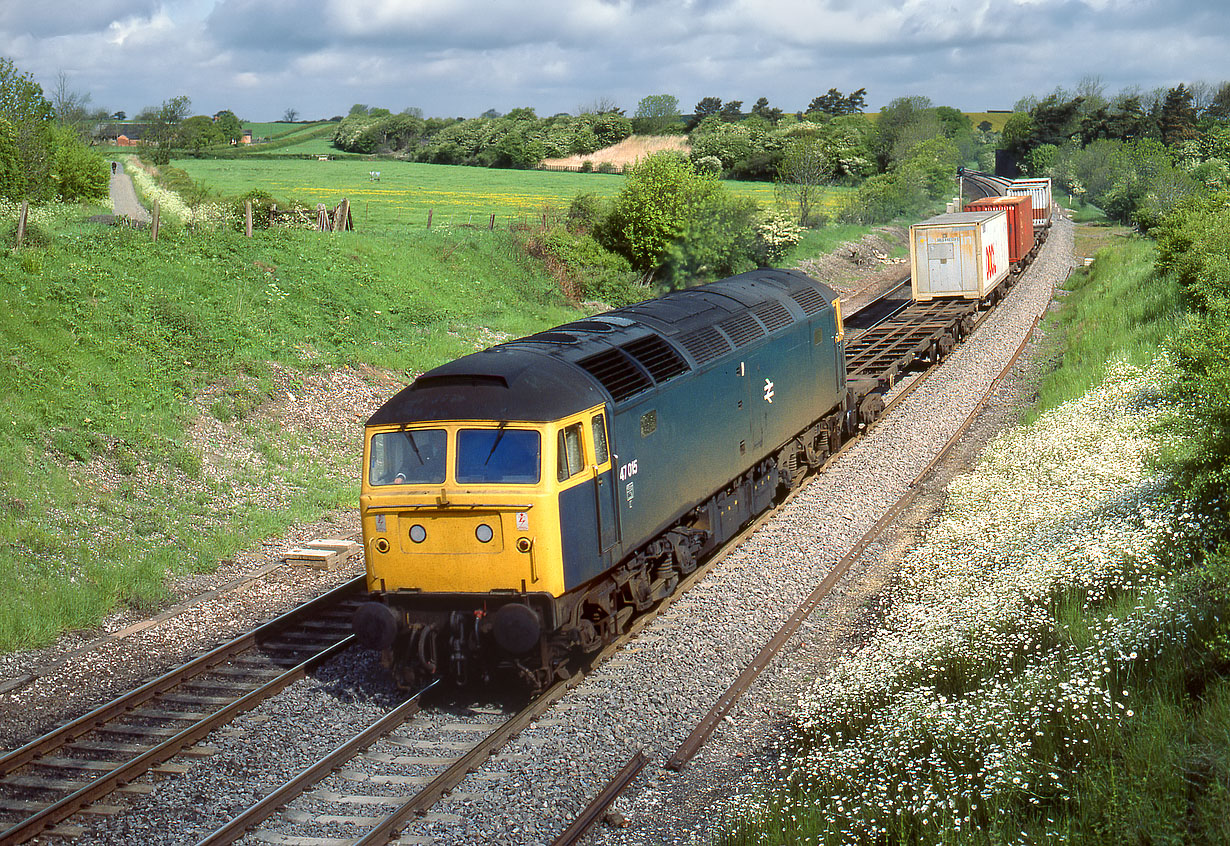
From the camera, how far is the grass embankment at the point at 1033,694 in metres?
6.93

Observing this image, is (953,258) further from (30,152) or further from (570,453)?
(30,152)

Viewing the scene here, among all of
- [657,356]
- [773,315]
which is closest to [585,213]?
[773,315]

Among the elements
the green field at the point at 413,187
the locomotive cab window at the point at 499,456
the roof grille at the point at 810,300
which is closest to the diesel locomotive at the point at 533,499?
the locomotive cab window at the point at 499,456

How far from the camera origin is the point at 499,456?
10289 millimetres

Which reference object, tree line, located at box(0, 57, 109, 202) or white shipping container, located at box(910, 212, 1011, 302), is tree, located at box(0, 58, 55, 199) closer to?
tree line, located at box(0, 57, 109, 202)

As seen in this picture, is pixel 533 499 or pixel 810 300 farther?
pixel 810 300

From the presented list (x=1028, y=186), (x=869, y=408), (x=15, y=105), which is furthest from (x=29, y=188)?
(x=1028, y=186)

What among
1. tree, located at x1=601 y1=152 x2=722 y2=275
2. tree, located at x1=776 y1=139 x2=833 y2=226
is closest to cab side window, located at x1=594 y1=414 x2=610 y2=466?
tree, located at x1=601 y1=152 x2=722 y2=275

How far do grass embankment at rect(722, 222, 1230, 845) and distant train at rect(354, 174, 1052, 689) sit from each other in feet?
8.33

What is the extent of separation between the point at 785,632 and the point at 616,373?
3564mm

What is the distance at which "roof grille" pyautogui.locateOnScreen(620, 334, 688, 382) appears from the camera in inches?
489

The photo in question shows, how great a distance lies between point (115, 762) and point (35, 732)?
124 centimetres

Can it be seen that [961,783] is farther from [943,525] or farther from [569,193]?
[569,193]

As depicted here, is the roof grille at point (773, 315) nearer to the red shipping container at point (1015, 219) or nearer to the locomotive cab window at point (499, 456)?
the locomotive cab window at point (499, 456)
